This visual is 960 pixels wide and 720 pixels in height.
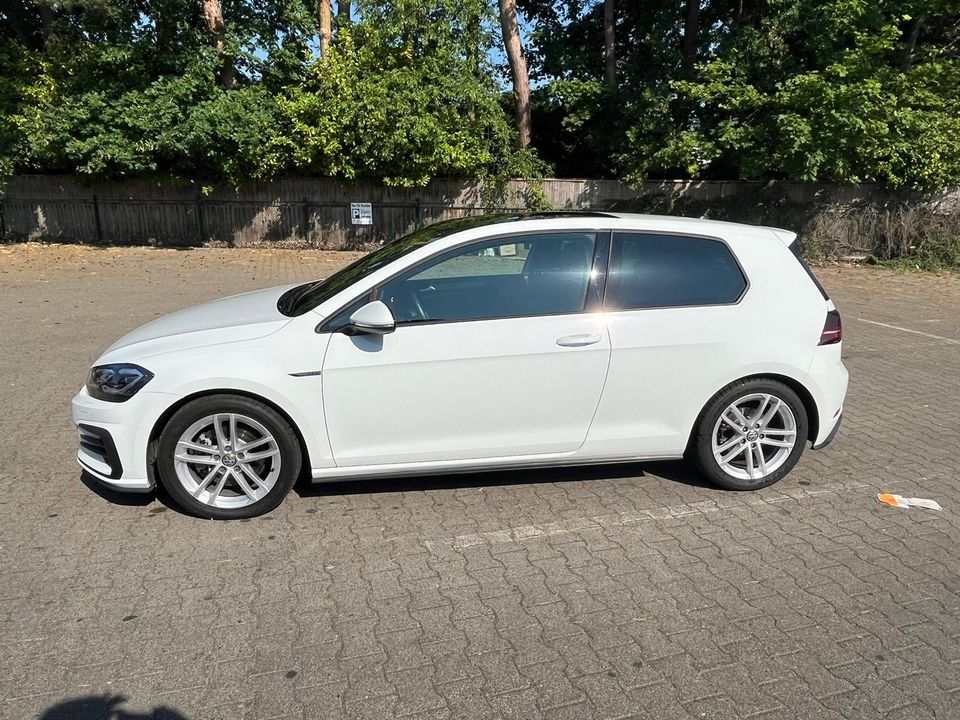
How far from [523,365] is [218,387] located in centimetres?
162

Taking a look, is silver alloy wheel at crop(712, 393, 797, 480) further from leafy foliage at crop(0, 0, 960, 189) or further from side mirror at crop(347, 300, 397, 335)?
leafy foliage at crop(0, 0, 960, 189)

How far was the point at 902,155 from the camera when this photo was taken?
1556 cm

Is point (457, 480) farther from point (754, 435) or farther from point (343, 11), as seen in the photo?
point (343, 11)

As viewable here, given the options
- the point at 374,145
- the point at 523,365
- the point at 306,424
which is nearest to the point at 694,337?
the point at 523,365

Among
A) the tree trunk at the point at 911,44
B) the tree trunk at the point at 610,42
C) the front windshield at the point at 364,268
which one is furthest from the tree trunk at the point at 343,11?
the front windshield at the point at 364,268

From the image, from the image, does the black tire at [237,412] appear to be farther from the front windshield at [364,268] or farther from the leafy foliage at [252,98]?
the leafy foliage at [252,98]

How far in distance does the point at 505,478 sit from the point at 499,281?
1309 mm

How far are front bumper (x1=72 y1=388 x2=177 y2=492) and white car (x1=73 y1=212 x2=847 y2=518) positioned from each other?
0.01 metres

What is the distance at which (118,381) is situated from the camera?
387cm

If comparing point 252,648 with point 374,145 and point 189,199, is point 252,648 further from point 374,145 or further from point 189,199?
point 189,199

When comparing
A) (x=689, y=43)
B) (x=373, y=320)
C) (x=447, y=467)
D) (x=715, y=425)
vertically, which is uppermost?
(x=689, y=43)

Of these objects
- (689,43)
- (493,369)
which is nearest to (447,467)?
(493,369)

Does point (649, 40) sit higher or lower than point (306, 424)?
higher

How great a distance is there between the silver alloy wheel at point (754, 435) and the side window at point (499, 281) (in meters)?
1.19
